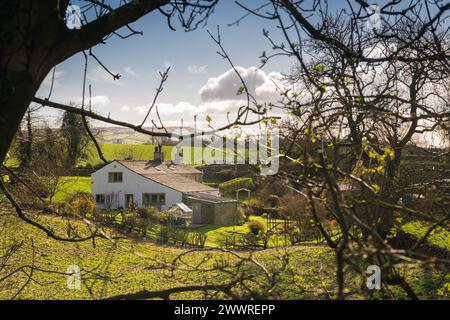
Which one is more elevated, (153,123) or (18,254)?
(153,123)

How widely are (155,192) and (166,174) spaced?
3622mm

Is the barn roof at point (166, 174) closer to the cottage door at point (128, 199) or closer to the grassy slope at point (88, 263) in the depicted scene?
the cottage door at point (128, 199)

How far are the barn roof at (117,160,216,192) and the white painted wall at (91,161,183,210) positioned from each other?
40cm

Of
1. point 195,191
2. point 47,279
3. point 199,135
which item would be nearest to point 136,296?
point 199,135

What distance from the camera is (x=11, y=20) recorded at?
1.73 metres

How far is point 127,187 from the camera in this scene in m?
39.5

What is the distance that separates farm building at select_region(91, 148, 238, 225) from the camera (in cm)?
3540

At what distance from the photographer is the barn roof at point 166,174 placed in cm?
3872

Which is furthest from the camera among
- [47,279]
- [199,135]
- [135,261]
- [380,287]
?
[135,261]

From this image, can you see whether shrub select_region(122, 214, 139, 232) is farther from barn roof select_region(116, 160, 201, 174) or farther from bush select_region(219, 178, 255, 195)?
bush select_region(219, 178, 255, 195)

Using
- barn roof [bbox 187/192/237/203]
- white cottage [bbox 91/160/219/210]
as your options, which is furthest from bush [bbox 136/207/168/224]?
barn roof [bbox 187/192/237/203]

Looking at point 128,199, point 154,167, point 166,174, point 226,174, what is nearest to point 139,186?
point 128,199

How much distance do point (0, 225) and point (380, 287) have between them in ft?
60.5

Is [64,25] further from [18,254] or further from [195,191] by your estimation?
[195,191]
